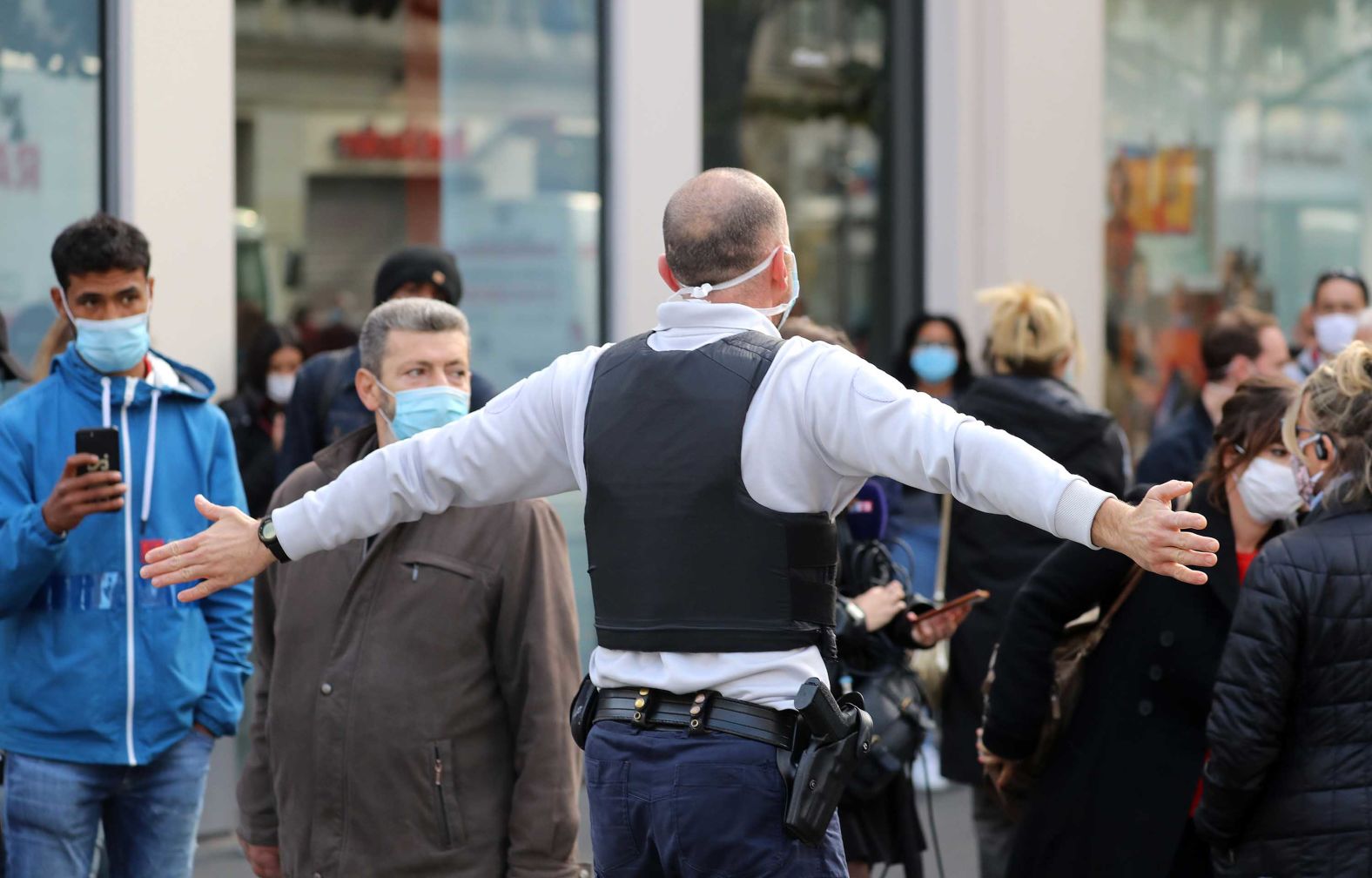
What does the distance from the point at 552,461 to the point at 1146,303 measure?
8739 millimetres

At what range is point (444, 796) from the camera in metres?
4.01

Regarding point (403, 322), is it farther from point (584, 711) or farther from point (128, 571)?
point (584, 711)

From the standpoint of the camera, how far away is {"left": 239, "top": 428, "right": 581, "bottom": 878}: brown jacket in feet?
13.2

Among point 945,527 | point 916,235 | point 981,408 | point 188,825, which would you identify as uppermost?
point 916,235

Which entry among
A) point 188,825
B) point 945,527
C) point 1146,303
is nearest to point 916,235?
point 1146,303

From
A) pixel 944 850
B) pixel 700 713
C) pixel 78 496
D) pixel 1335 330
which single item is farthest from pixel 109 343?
pixel 1335 330

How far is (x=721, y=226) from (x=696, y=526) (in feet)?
1.82

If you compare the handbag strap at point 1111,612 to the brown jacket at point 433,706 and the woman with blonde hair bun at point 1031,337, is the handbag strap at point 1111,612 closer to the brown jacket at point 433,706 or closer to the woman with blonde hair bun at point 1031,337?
the brown jacket at point 433,706

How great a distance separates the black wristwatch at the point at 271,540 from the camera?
3.45 metres

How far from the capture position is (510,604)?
409cm

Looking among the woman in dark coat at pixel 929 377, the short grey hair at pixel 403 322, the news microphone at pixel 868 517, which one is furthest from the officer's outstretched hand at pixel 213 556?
the woman in dark coat at pixel 929 377

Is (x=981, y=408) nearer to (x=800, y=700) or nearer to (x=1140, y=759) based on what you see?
(x=1140, y=759)

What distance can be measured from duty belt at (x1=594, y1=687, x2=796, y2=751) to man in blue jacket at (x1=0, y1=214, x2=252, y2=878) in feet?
5.85

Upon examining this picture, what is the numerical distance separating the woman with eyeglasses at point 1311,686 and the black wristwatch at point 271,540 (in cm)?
211
